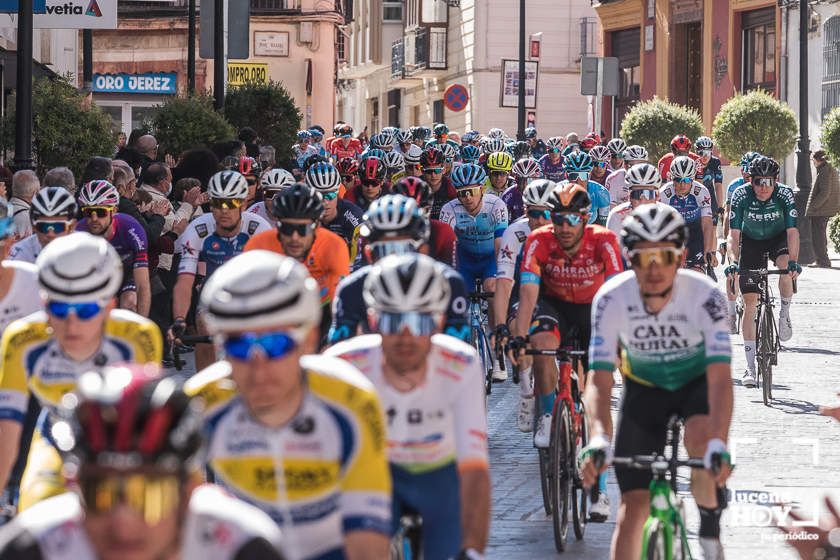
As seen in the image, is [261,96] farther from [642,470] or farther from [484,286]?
[642,470]

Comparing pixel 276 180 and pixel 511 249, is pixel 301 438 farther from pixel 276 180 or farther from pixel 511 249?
pixel 276 180

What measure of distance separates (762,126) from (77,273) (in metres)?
30.2

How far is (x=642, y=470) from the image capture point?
6.99 metres

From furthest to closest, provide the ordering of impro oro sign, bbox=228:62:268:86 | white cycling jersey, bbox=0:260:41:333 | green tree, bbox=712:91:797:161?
impro oro sign, bbox=228:62:268:86
green tree, bbox=712:91:797:161
white cycling jersey, bbox=0:260:41:333

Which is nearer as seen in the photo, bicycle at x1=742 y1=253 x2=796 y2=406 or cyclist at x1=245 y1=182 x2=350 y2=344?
cyclist at x1=245 y1=182 x2=350 y2=344

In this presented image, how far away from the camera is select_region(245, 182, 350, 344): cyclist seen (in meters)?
9.59

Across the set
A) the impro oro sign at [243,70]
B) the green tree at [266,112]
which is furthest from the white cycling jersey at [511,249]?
the impro oro sign at [243,70]

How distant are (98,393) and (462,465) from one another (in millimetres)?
2548

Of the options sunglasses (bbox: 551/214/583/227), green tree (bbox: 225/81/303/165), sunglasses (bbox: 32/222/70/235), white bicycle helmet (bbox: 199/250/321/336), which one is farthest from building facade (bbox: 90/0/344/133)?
white bicycle helmet (bbox: 199/250/321/336)

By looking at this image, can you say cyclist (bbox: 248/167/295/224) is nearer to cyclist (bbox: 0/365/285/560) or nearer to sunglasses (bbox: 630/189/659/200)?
sunglasses (bbox: 630/189/659/200)

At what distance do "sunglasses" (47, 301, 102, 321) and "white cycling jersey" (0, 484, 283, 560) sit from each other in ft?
7.67

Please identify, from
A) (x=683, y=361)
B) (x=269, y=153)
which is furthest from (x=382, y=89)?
(x=683, y=361)

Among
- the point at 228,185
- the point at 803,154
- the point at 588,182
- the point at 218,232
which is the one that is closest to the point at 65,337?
the point at 228,185

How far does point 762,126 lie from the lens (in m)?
34.8
